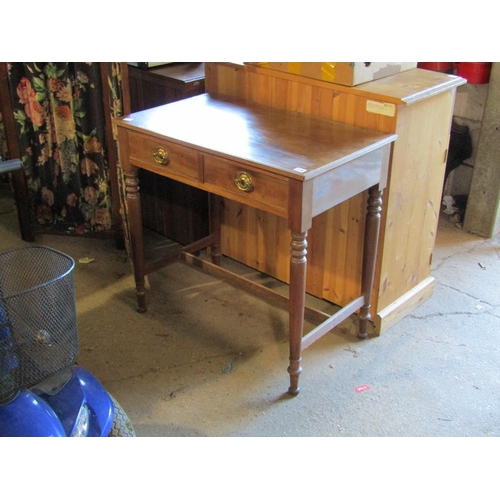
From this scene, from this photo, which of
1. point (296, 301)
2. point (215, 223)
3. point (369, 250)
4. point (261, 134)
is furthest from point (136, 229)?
point (369, 250)

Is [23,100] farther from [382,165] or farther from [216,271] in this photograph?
[382,165]

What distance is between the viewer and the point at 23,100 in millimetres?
3191

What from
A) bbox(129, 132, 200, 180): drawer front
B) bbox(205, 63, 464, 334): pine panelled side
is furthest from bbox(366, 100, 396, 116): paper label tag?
bbox(129, 132, 200, 180): drawer front

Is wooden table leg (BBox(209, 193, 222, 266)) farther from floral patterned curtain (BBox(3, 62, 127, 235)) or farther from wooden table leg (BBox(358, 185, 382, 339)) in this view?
wooden table leg (BBox(358, 185, 382, 339))

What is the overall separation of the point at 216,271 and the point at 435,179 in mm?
990

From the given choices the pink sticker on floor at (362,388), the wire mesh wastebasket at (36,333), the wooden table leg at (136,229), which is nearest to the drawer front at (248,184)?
the wooden table leg at (136,229)

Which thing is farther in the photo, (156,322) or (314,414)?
(156,322)

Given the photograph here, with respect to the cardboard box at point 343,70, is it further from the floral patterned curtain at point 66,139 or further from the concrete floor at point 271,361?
the concrete floor at point 271,361

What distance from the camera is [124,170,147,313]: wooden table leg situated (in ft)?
8.68

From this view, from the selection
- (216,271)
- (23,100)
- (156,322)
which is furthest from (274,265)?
(23,100)

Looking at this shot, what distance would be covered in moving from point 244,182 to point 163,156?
402mm

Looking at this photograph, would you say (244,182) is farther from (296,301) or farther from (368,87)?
(368,87)

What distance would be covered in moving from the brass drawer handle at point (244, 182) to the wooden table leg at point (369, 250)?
0.52 m

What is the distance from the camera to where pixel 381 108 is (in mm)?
2352
